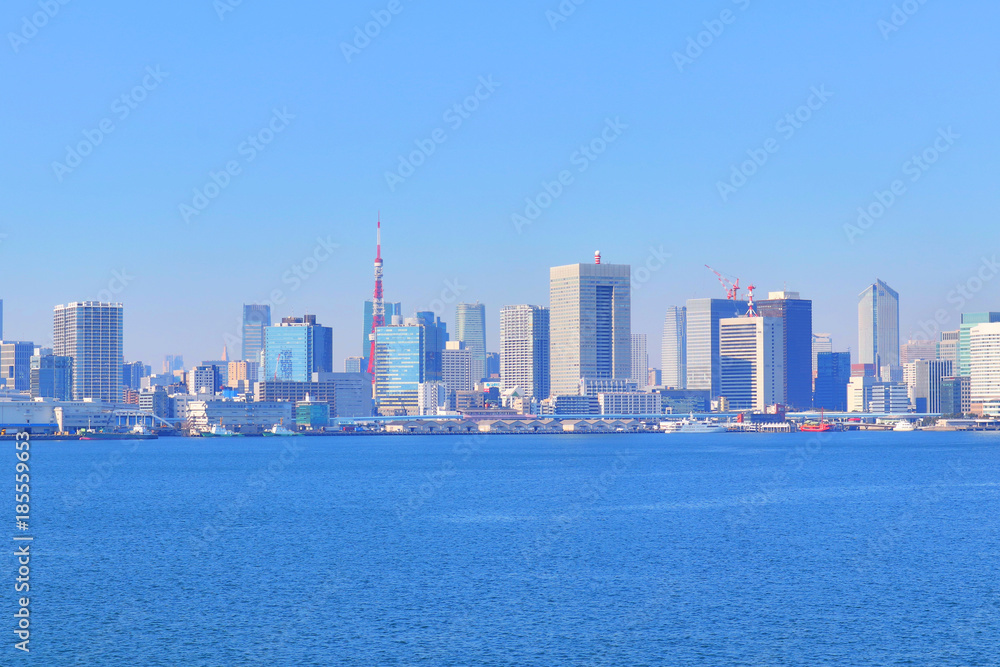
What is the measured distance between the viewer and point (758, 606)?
43.8 metres

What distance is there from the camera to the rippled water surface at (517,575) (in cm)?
3838

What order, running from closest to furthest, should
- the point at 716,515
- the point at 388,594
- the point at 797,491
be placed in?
the point at 388,594
the point at 716,515
the point at 797,491

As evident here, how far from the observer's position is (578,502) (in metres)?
81.1

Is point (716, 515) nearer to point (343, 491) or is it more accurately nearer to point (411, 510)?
point (411, 510)

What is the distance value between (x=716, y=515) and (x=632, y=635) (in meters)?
32.8

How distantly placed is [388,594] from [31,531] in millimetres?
27478

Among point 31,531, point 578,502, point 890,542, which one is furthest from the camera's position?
point 578,502

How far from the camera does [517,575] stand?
5019 cm

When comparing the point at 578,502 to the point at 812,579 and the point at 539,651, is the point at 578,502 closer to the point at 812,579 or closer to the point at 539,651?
the point at 812,579

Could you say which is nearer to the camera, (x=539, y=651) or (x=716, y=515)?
(x=539, y=651)

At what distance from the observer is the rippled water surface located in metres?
38.4

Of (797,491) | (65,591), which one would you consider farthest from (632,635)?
(797,491)

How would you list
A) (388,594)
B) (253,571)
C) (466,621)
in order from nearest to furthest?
1. (466,621)
2. (388,594)
3. (253,571)

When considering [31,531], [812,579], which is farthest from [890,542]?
[31,531]
